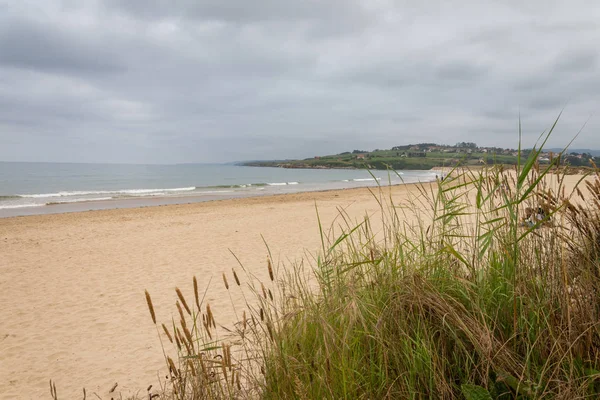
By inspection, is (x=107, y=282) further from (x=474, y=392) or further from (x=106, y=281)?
(x=474, y=392)

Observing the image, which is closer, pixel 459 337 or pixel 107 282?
pixel 459 337

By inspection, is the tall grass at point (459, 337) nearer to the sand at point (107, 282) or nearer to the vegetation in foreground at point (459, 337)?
the vegetation in foreground at point (459, 337)

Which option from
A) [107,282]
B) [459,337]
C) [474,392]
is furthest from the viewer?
[107,282]

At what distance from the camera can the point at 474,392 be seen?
74.7 inches

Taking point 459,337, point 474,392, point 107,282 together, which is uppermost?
point 459,337

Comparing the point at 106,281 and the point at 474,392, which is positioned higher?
the point at 474,392

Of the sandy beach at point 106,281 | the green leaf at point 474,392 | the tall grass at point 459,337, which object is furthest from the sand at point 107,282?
the green leaf at point 474,392


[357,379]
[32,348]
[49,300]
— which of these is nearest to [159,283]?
[49,300]

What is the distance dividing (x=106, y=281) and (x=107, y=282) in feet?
0.36

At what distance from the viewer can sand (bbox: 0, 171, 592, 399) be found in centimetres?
481

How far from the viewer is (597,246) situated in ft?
8.64

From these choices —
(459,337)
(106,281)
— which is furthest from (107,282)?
(459,337)

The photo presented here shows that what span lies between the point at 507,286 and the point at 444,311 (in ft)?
1.53

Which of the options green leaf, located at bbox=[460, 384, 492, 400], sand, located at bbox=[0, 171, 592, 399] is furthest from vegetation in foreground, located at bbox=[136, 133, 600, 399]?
sand, located at bbox=[0, 171, 592, 399]
